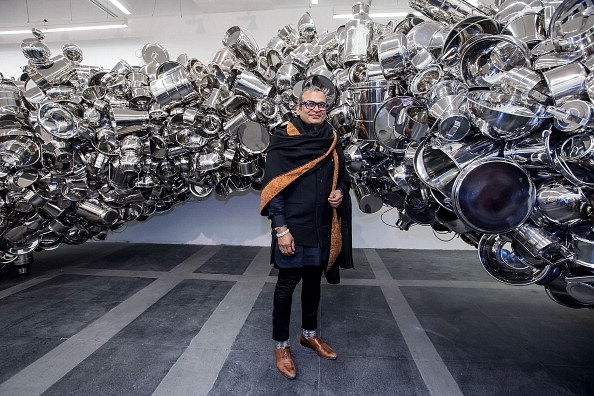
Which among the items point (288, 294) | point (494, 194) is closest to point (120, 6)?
point (288, 294)

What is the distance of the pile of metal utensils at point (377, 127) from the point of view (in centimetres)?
117

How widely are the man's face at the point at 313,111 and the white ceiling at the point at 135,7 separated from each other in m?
3.48

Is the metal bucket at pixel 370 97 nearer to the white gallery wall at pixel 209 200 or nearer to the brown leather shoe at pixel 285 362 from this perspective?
the brown leather shoe at pixel 285 362

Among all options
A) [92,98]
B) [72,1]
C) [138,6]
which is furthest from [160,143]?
[72,1]

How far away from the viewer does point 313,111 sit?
1588mm

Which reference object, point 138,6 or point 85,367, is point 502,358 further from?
point 138,6

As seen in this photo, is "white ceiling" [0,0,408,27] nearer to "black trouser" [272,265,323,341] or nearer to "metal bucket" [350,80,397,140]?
"metal bucket" [350,80,397,140]

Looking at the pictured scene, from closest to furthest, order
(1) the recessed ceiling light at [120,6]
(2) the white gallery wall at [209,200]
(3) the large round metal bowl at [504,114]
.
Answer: (3) the large round metal bowl at [504,114], (1) the recessed ceiling light at [120,6], (2) the white gallery wall at [209,200]

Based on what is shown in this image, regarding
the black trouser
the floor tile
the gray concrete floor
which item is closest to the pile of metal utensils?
the gray concrete floor

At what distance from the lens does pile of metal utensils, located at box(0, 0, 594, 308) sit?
1.17 meters

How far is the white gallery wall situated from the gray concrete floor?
1.08m

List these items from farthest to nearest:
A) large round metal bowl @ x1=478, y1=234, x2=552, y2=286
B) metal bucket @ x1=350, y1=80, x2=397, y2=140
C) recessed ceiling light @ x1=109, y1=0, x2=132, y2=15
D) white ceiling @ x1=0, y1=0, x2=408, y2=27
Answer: white ceiling @ x1=0, y1=0, x2=408, y2=27 → recessed ceiling light @ x1=109, y1=0, x2=132, y2=15 → metal bucket @ x1=350, y1=80, x2=397, y2=140 → large round metal bowl @ x1=478, y1=234, x2=552, y2=286

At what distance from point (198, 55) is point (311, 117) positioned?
12.8ft

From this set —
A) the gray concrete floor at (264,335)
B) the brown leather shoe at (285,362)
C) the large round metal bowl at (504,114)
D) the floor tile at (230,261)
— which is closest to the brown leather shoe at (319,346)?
the gray concrete floor at (264,335)
